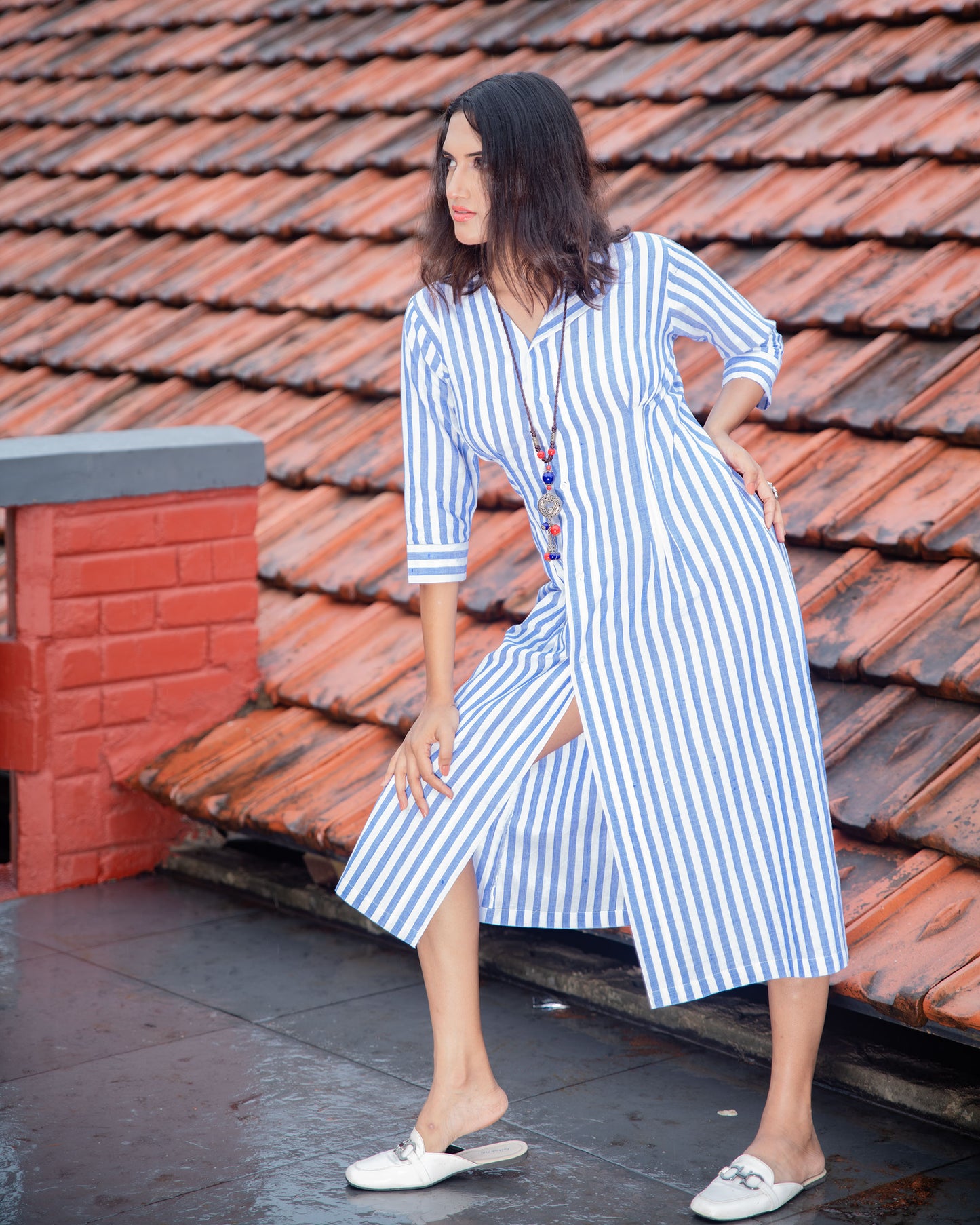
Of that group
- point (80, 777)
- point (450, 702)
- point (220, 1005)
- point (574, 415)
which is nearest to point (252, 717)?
point (80, 777)

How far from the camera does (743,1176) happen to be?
8.64 feet

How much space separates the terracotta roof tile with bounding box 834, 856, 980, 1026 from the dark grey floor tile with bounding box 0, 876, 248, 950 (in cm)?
185

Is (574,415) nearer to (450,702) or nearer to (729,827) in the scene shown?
(450,702)

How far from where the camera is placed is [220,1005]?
3551mm

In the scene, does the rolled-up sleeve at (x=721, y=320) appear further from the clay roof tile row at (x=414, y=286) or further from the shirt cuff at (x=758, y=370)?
the clay roof tile row at (x=414, y=286)

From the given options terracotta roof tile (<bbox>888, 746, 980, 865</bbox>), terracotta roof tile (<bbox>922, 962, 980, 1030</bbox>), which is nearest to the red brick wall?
terracotta roof tile (<bbox>888, 746, 980, 865</bbox>)

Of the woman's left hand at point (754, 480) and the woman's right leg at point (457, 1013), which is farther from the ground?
the woman's left hand at point (754, 480)

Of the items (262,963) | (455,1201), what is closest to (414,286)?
(262,963)

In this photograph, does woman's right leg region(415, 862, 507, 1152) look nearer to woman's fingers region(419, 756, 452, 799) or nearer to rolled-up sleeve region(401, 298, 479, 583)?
woman's fingers region(419, 756, 452, 799)

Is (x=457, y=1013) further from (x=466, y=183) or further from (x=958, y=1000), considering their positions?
(x=466, y=183)

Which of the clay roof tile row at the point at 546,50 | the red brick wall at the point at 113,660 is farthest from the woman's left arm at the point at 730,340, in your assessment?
the red brick wall at the point at 113,660

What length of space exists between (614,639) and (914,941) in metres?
0.77

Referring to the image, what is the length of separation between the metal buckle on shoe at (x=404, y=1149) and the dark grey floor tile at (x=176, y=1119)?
0.38ft

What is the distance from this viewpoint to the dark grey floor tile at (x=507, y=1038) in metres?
3.20
